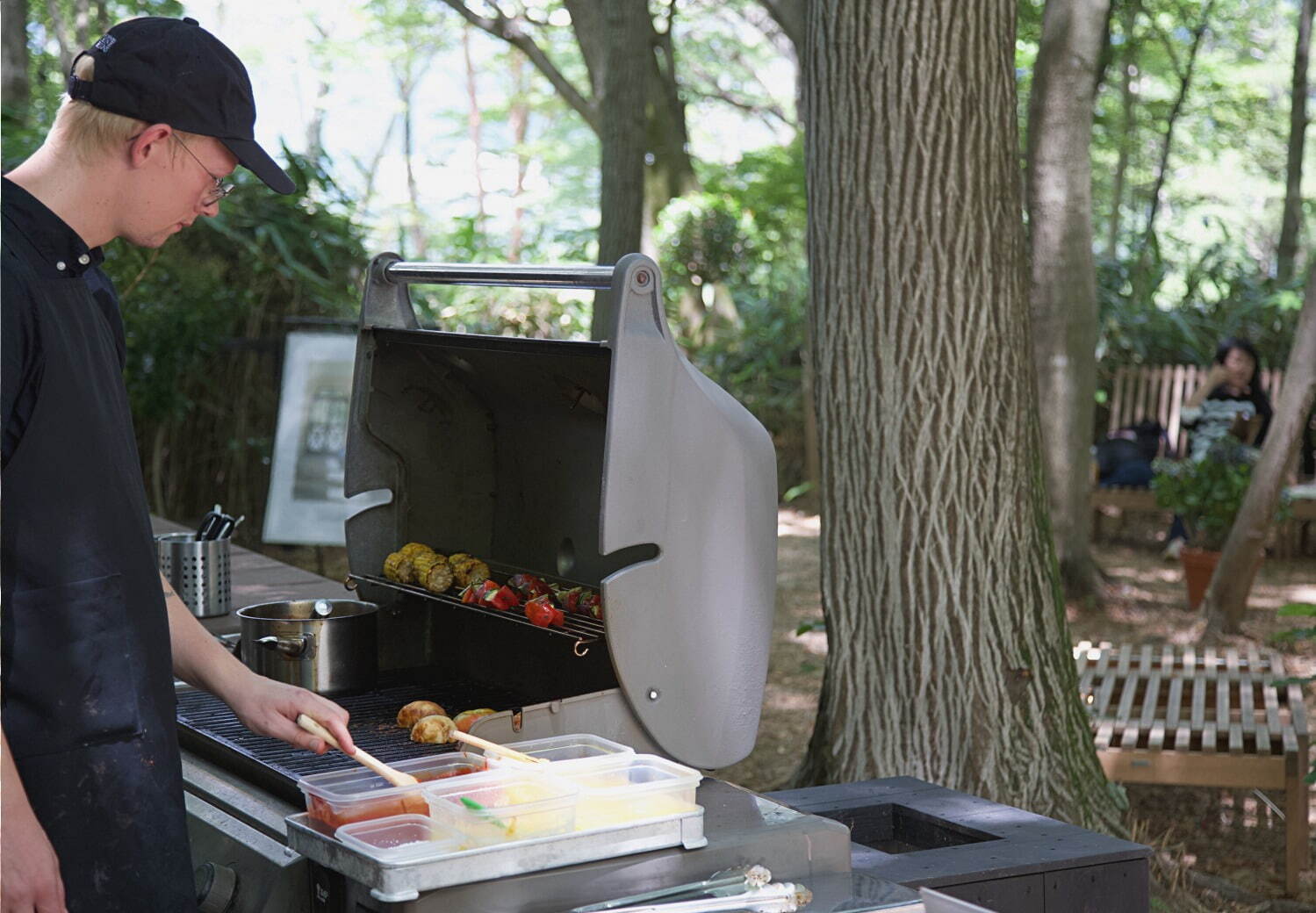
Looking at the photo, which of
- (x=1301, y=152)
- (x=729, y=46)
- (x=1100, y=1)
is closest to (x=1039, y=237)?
(x=1100, y=1)

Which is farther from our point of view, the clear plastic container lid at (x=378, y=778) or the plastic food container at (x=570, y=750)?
the plastic food container at (x=570, y=750)

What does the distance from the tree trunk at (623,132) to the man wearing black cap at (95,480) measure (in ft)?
16.8

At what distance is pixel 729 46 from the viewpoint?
87.9 feet

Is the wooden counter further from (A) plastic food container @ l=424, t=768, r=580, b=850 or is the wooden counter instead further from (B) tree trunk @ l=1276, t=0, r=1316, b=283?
(B) tree trunk @ l=1276, t=0, r=1316, b=283

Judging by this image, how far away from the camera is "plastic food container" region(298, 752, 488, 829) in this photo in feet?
5.66

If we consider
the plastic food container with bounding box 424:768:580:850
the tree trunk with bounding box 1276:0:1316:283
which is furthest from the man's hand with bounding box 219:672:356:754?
the tree trunk with bounding box 1276:0:1316:283

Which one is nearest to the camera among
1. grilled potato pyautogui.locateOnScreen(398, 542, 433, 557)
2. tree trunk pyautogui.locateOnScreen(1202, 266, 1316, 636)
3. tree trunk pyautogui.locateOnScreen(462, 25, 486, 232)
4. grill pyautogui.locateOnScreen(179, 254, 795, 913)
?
grill pyautogui.locateOnScreen(179, 254, 795, 913)

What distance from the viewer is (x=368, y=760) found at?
1.77 meters

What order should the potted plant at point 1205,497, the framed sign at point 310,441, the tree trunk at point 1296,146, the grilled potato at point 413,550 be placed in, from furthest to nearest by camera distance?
the tree trunk at point 1296,146
the potted plant at point 1205,497
the framed sign at point 310,441
the grilled potato at point 413,550

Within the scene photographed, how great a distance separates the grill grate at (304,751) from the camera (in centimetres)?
209

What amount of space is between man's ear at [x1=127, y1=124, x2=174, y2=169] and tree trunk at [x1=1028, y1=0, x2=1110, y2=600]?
19.4 ft

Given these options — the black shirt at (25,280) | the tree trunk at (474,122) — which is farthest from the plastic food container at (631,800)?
the tree trunk at (474,122)

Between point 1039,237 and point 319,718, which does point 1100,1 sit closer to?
point 1039,237

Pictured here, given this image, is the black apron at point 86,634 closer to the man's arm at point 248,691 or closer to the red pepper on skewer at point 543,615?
the man's arm at point 248,691
